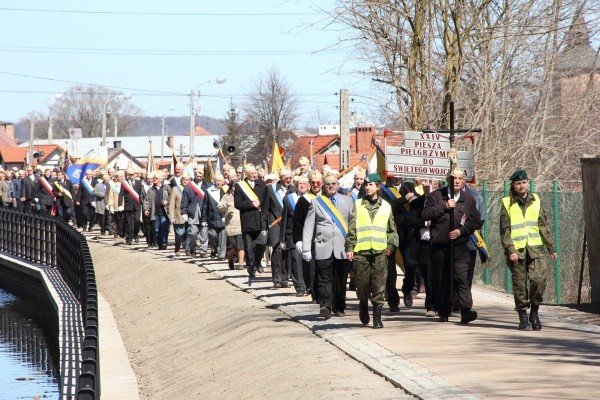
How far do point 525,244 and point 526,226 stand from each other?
206 millimetres

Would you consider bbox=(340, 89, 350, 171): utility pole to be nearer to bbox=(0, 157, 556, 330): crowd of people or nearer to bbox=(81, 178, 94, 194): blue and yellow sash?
bbox=(0, 157, 556, 330): crowd of people

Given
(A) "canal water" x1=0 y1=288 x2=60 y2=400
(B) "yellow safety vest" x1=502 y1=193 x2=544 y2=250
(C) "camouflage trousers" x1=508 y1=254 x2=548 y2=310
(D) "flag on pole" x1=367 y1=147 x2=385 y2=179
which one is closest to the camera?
(C) "camouflage trousers" x1=508 y1=254 x2=548 y2=310

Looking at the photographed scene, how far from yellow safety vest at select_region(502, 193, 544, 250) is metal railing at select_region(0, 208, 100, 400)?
4.76 m

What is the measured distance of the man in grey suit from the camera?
17.2 metres

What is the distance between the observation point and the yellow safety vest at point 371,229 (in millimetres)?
16359

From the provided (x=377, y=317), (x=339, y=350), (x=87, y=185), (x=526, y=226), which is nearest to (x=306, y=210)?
(x=377, y=317)

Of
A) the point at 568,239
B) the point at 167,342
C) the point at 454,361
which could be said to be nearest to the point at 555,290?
the point at 568,239

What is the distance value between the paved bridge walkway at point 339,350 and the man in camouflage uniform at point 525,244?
445 mm

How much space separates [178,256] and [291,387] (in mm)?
18617

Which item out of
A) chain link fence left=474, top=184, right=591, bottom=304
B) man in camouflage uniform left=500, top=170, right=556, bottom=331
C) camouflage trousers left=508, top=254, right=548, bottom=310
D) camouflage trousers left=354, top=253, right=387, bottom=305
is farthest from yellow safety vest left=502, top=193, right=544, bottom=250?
A: chain link fence left=474, top=184, right=591, bottom=304

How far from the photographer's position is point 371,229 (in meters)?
16.4

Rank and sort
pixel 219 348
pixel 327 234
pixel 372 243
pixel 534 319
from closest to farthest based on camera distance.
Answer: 1. pixel 534 319
2. pixel 372 243
3. pixel 327 234
4. pixel 219 348

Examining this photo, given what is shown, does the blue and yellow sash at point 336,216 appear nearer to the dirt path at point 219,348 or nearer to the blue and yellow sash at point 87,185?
the dirt path at point 219,348

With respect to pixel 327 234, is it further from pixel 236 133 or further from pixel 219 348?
pixel 236 133
